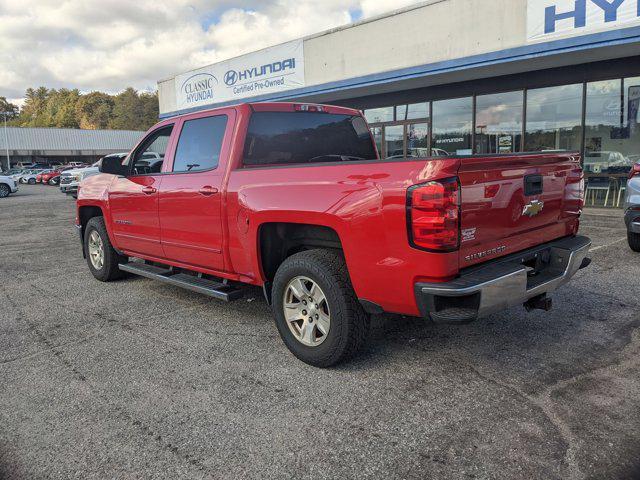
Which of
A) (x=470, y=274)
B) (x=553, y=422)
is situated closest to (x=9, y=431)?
(x=470, y=274)

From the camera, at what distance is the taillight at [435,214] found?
9.43ft

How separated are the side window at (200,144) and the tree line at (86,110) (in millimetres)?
98498

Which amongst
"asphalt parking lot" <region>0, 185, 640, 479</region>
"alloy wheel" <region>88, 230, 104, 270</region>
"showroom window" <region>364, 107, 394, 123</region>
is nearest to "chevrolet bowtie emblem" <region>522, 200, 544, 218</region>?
"asphalt parking lot" <region>0, 185, 640, 479</region>

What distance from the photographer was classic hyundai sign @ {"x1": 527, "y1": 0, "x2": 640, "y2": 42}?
1015 cm

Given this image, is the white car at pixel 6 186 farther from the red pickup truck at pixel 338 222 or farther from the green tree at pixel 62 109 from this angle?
the green tree at pixel 62 109

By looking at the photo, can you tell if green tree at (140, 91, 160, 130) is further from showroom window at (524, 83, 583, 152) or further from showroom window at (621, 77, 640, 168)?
showroom window at (621, 77, 640, 168)

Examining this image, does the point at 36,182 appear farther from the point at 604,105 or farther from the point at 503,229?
the point at 503,229

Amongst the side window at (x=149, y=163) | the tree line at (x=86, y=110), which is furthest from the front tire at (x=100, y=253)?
the tree line at (x=86, y=110)

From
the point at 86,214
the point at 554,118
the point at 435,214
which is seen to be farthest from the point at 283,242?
the point at 554,118

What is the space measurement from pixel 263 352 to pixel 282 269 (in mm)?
746

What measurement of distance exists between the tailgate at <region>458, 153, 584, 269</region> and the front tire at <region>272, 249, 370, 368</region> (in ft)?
2.92

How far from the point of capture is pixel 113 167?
17.9 feet

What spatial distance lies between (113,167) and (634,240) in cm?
699

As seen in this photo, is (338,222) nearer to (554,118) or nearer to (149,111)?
(554,118)
